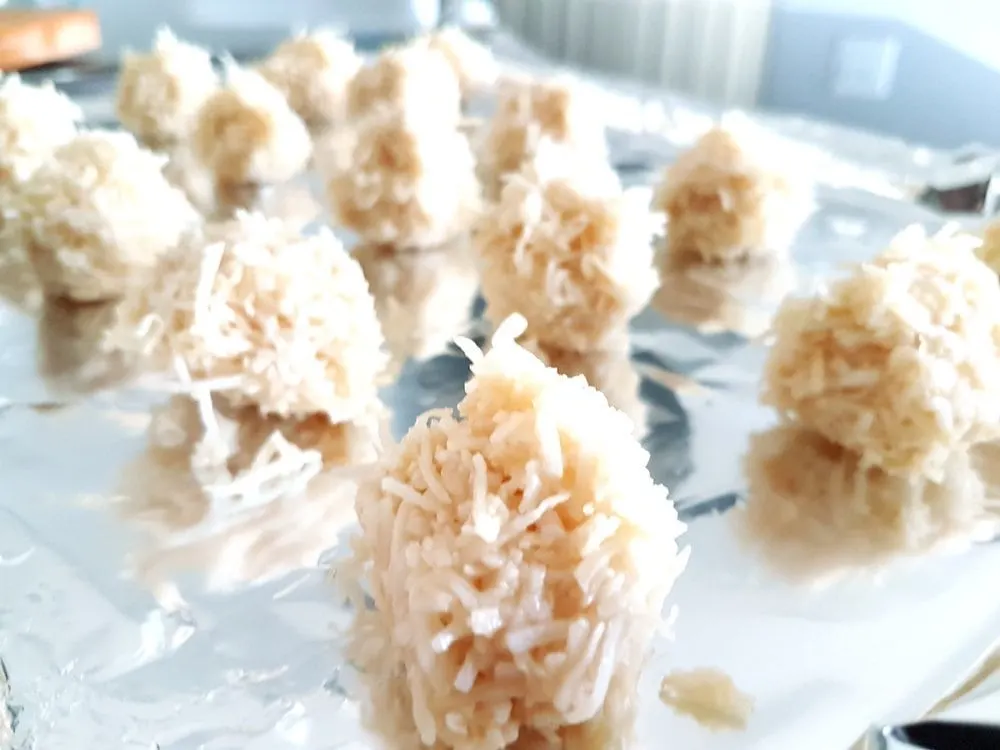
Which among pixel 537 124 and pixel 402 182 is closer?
pixel 402 182

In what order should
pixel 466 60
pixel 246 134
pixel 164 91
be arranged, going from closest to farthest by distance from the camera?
pixel 246 134
pixel 164 91
pixel 466 60

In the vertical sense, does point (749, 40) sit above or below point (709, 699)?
above

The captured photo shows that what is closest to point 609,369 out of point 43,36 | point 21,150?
point 21,150

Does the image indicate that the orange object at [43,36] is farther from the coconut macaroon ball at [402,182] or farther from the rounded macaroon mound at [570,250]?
the rounded macaroon mound at [570,250]

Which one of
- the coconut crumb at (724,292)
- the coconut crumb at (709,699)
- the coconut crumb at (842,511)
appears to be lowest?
the coconut crumb at (709,699)

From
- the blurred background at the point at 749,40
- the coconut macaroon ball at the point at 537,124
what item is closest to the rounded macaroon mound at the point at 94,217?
the coconut macaroon ball at the point at 537,124

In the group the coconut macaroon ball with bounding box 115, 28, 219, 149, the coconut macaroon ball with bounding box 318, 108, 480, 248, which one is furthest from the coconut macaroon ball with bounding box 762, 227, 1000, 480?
the coconut macaroon ball with bounding box 115, 28, 219, 149

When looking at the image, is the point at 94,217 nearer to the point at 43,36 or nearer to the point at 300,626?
the point at 300,626
